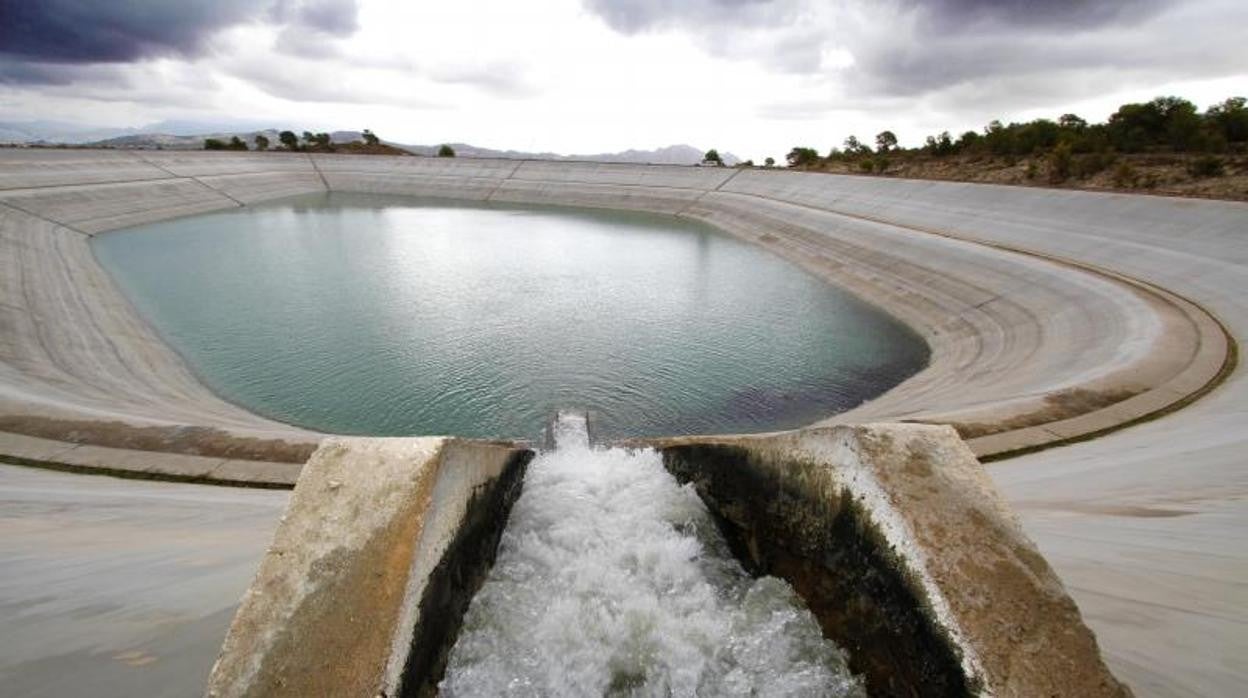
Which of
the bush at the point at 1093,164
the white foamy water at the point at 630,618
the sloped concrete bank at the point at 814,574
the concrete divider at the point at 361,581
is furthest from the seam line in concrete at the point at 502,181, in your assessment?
the concrete divider at the point at 361,581

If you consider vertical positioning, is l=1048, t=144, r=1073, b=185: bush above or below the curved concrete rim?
above

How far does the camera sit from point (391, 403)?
11422mm

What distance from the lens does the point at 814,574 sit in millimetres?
4891

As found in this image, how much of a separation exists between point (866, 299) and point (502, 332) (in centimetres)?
1343

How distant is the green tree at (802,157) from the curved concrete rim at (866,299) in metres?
15.1

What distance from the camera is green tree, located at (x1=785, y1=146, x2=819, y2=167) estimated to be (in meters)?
54.0

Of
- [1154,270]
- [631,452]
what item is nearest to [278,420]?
[631,452]

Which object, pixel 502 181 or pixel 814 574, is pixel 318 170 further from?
pixel 814 574

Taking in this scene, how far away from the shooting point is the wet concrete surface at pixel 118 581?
3.21 meters

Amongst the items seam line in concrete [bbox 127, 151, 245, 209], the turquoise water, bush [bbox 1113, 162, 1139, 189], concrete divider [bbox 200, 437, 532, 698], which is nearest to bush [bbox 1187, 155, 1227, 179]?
bush [bbox 1113, 162, 1139, 189]

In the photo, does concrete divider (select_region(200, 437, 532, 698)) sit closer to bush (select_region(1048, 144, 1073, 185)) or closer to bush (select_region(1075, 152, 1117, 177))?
bush (select_region(1075, 152, 1117, 177))

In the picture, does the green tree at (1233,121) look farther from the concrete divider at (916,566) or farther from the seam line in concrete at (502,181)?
the seam line in concrete at (502,181)

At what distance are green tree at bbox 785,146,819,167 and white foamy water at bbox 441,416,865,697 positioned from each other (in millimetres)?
53022

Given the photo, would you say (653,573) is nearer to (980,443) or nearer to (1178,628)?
(1178,628)
